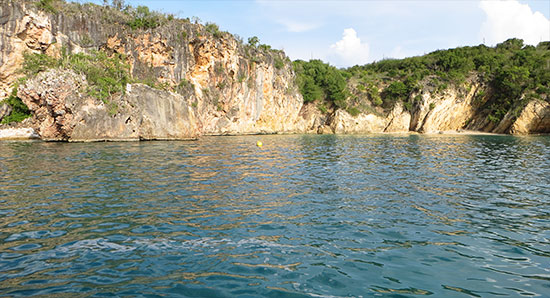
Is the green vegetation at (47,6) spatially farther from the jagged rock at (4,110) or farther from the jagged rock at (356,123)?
the jagged rock at (356,123)

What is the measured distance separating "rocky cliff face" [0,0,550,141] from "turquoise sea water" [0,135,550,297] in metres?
22.5

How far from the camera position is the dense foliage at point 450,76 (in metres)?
63.8

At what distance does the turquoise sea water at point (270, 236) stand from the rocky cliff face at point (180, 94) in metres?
22.5

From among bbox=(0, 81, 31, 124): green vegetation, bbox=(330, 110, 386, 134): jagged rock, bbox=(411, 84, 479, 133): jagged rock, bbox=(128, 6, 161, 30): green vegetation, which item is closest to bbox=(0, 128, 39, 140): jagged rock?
bbox=(0, 81, 31, 124): green vegetation

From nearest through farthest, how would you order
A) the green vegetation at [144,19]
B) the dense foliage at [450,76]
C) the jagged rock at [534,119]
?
1. the green vegetation at [144,19]
2. the jagged rock at [534,119]
3. the dense foliage at [450,76]

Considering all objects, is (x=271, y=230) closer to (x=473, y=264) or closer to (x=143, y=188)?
(x=473, y=264)

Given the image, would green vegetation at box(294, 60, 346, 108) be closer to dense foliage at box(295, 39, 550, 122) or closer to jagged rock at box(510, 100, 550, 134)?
dense foliage at box(295, 39, 550, 122)

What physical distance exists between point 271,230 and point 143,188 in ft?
20.4

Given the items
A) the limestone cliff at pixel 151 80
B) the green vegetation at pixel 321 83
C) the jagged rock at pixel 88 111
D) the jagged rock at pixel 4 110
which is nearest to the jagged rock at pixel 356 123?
the green vegetation at pixel 321 83

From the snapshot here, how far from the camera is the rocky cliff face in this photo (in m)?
33.4

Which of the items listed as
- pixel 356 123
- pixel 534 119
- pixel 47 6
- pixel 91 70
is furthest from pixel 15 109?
pixel 534 119

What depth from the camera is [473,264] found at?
19.8ft

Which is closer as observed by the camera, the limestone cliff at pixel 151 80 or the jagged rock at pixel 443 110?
the limestone cliff at pixel 151 80

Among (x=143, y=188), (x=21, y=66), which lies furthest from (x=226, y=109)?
(x=143, y=188)
